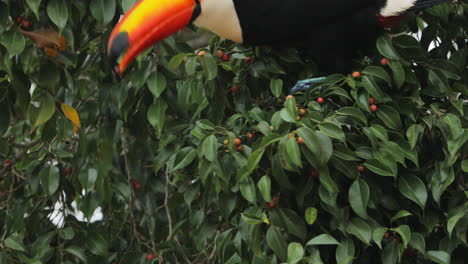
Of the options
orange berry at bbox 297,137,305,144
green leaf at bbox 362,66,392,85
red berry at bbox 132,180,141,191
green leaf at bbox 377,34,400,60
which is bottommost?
red berry at bbox 132,180,141,191

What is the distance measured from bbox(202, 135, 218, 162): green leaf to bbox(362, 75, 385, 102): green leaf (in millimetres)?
363

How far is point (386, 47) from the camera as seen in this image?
6.40ft

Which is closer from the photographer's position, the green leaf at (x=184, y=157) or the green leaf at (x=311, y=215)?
the green leaf at (x=311, y=215)

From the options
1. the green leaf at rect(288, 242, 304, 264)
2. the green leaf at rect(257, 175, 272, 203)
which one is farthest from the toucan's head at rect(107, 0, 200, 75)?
the green leaf at rect(288, 242, 304, 264)

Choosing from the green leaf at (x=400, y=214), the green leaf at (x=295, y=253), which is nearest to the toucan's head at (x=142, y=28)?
the green leaf at (x=295, y=253)

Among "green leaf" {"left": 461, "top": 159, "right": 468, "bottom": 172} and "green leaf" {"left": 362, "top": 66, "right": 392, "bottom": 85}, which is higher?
"green leaf" {"left": 362, "top": 66, "right": 392, "bottom": 85}

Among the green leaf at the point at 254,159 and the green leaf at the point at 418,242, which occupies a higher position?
the green leaf at the point at 254,159

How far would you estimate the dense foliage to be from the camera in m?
1.73

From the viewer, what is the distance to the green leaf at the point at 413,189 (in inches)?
68.7

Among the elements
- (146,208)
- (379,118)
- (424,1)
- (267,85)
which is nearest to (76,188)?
(146,208)

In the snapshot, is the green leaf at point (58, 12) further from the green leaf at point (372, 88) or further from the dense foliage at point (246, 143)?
the green leaf at point (372, 88)

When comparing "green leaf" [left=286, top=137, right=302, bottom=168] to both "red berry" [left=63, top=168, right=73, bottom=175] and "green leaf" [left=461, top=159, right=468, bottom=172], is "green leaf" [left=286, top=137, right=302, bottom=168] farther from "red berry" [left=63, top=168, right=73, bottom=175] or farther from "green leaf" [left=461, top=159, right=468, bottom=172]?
"red berry" [left=63, top=168, right=73, bottom=175]

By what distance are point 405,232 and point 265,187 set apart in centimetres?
29

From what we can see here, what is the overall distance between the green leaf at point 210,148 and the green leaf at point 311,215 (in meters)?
0.22
